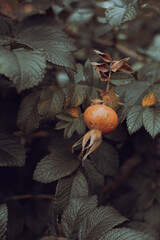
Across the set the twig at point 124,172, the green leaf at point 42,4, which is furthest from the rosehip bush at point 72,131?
the twig at point 124,172

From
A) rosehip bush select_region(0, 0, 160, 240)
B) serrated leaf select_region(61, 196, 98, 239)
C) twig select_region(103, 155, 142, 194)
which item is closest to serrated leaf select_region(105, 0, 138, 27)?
rosehip bush select_region(0, 0, 160, 240)

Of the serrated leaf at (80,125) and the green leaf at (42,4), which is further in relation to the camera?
the green leaf at (42,4)

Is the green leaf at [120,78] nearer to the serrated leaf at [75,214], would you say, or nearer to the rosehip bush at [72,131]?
the rosehip bush at [72,131]

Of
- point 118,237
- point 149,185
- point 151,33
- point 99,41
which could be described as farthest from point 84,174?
point 151,33

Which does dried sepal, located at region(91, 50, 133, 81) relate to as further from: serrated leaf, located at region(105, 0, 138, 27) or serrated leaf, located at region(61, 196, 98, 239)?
serrated leaf, located at region(61, 196, 98, 239)

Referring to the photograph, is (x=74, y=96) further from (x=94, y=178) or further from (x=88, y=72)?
(x=94, y=178)

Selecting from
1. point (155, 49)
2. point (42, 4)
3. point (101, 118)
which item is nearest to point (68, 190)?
point (101, 118)
